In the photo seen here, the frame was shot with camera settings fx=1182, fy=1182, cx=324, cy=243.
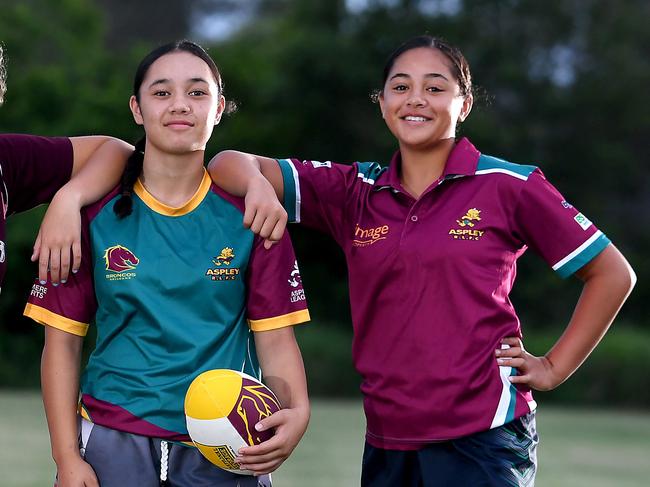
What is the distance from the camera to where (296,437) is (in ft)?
10.6

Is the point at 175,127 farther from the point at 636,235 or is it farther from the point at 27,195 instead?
the point at 636,235

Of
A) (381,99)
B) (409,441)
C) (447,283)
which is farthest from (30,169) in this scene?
(409,441)

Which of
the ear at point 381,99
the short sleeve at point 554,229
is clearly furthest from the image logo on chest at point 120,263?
the short sleeve at point 554,229

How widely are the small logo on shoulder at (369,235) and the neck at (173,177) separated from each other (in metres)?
0.57

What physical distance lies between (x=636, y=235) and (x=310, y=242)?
559 centimetres

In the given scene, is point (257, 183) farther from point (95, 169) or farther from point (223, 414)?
point (223, 414)

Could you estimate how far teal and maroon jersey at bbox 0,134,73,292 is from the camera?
11.4 ft

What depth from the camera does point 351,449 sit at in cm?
1018

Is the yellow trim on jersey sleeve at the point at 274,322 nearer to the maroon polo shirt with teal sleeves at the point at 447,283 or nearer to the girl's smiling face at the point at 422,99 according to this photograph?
the maroon polo shirt with teal sleeves at the point at 447,283

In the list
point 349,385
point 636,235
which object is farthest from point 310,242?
point 636,235

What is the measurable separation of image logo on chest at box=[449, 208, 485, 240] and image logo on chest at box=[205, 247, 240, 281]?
0.68 meters

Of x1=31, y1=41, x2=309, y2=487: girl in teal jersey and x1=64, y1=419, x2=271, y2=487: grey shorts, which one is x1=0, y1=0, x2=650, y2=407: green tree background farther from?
x1=64, y1=419, x2=271, y2=487: grey shorts

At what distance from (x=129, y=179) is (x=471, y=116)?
582 inches

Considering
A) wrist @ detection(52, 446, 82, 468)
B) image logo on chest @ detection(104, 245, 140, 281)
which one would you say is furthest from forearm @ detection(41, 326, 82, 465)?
image logo on chest @ detection(104, 245, 140, 281)
